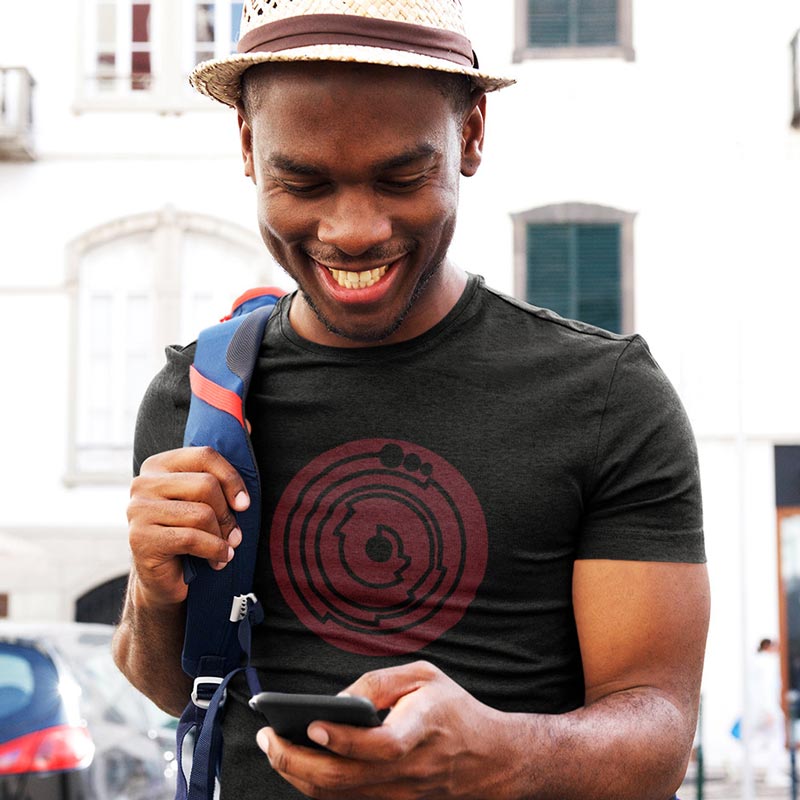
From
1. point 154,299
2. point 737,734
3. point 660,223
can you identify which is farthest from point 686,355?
point 154,299

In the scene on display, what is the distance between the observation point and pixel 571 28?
56.2 ft

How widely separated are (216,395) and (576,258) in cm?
1493

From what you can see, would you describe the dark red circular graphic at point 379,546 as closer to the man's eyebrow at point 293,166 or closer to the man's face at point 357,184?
the man's face at point 357,184

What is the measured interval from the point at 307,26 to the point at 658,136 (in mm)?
15014

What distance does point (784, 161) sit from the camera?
1639 centimetres

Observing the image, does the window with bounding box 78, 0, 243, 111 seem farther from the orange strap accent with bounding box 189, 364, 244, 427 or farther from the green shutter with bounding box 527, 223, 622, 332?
the orange strap accent with bounding box 189, 364, 244, 427

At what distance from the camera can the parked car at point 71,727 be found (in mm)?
5547

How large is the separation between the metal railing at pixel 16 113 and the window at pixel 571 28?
5261mm

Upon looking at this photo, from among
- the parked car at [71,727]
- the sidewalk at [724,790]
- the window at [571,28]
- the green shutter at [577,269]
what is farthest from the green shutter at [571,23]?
the parked car at [71,727]

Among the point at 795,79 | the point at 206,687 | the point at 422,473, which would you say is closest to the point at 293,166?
the point at 422,473

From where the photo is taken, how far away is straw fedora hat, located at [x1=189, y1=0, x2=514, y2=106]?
6.52ft

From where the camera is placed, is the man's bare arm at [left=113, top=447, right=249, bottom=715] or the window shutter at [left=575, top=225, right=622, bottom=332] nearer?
the man's bare arm at [left=113, top=447, right=249, bottom=715]

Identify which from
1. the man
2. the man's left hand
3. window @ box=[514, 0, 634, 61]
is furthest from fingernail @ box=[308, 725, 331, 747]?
window @ box=[514, 0, 634, 61]

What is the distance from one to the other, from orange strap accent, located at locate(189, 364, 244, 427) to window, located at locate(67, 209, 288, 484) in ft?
47.2
